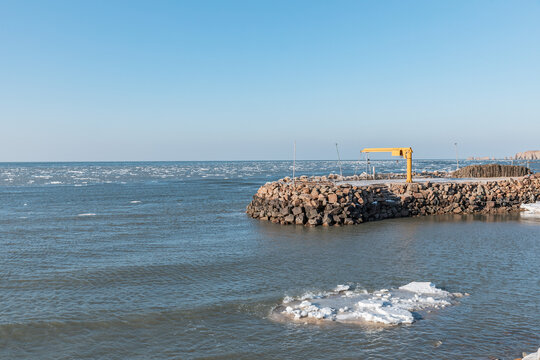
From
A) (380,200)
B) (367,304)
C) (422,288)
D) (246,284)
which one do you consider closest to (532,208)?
(380,200)

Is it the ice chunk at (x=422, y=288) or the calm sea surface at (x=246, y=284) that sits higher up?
the ice chunk at (x=422, y=288)

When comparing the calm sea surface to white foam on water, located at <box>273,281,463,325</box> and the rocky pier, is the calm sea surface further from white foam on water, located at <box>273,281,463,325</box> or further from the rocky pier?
the rocky pier

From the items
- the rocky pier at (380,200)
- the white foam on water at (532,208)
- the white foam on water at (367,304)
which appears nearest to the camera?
Result: the white foam on water at (367,304)

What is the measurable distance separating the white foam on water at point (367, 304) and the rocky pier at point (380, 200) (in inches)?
475

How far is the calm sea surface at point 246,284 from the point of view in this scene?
8727 mm

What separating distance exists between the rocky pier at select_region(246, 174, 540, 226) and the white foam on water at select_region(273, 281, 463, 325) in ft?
39.6

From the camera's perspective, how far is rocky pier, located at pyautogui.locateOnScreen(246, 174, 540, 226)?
24.5 meters

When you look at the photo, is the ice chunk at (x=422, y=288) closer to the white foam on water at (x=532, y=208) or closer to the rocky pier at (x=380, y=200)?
the rocky pier at (x=380, y=200)

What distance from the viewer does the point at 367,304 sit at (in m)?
10.4

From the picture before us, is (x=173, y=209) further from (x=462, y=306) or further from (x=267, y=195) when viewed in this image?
(x=462, y=306)

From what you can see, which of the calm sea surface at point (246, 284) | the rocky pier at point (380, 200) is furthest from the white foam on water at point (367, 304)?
the rocky pier at point (380, 200)

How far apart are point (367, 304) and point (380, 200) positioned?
54.3 ft

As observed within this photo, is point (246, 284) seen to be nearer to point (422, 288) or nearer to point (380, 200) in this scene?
point (422, 288)

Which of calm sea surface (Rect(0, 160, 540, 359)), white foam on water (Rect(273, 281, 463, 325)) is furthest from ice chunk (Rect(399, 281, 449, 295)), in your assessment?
calm sea surface (Rect(0, 160, 540, 359))
